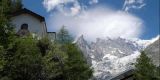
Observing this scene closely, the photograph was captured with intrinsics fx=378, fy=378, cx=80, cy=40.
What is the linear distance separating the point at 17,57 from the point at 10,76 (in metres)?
2.03

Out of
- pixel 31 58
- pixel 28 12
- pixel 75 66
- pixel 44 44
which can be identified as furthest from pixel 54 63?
pixel 28 12

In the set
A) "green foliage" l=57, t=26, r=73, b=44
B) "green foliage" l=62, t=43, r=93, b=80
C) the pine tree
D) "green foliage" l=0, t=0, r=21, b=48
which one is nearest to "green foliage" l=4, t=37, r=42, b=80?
"green foliage" l=0, t=0, r=21, b=48

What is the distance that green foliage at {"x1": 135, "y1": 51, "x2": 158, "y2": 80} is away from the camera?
5261 centimetres

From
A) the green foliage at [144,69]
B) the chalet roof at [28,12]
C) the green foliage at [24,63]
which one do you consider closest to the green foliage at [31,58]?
the green foliage at [24,63]

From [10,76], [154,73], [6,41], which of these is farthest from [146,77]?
[6,41]

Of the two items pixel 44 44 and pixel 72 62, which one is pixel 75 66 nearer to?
pixel 72 62

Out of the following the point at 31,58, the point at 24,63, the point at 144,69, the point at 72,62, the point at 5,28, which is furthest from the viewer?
the point at 144,69

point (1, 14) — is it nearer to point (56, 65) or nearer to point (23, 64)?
point (23, 64)

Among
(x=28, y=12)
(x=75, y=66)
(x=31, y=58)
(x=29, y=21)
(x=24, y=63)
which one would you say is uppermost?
(x=28, y=12)

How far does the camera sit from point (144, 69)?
54.1 m

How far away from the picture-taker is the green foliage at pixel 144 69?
173 ft

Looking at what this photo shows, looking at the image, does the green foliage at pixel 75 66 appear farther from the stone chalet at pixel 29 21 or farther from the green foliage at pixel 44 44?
the stone chalet at pixel 29 21

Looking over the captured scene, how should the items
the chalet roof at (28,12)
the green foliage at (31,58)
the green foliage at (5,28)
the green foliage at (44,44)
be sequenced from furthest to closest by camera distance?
the chalet roof at (28,12)
the green foliage at (44,44)
the green foliage at (31,58)
the green foliage at (5,28)

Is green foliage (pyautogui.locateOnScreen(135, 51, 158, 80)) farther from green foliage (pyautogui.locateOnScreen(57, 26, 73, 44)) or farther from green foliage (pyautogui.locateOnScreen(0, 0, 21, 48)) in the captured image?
green foliage (pyautogui.locateOnScreen(0, 0, 21, 48))
